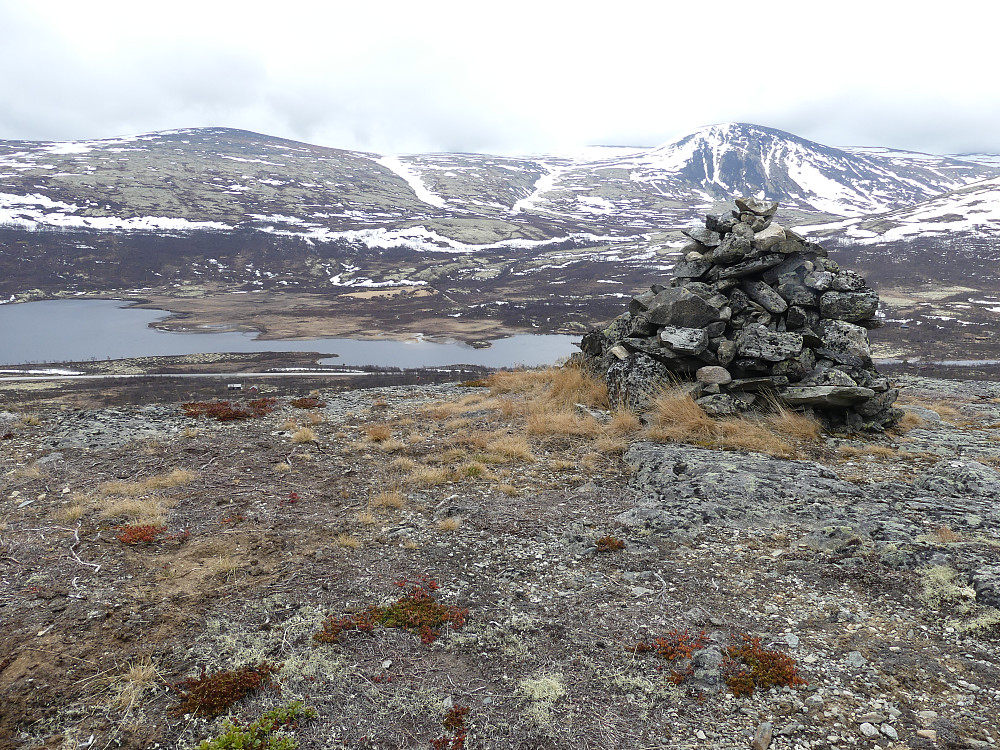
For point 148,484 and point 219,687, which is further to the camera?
point 148,484

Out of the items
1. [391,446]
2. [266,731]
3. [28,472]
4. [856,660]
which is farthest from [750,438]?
[28,472]

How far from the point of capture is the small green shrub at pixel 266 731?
462 centimetres

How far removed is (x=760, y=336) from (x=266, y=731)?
43.6 feet

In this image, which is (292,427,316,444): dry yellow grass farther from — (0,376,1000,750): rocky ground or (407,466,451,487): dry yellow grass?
(407,466,451,487): dry yellow grass

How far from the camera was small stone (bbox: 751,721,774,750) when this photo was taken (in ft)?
14.8

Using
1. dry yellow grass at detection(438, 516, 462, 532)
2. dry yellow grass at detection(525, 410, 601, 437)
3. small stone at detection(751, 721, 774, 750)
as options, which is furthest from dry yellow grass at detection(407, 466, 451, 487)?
small stone at detection(751, 721, 774, 750)

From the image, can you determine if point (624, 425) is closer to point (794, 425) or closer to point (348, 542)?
point (794, 425)

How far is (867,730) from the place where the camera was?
4.54 metres

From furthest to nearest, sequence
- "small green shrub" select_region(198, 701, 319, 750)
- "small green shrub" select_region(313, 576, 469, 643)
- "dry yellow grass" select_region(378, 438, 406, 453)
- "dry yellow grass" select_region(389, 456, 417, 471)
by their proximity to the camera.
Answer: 1. "dry yellow grass" select_region(378, 438, 406, 453)
2. "dry yellow grass" select_region(389, 456, 417, 471)
3. "small green shrub" select_region(313, 576, 469, 643)
4. "small green shrub" select_region(198, 701, 319, 750)

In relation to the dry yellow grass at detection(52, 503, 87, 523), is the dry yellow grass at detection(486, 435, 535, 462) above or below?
below

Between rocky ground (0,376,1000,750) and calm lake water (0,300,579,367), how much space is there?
42592 mm

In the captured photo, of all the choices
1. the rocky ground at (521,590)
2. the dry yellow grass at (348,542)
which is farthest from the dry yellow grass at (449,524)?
the dry yellow grass at (348,542)

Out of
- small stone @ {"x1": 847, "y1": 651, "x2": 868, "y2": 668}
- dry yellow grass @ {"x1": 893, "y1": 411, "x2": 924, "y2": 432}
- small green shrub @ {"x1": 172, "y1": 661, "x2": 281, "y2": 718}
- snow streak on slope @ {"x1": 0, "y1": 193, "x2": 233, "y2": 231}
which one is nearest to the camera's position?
small green shrub @ {"x1": 172, "y1": 661, "x2": 281, "y2": 718}

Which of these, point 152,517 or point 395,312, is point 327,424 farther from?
point 395,312
